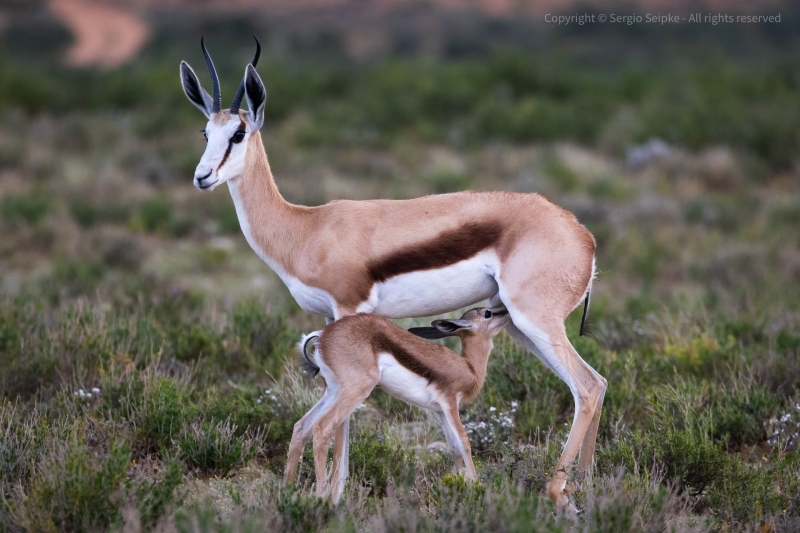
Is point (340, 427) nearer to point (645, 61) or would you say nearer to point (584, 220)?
point (584, 220)

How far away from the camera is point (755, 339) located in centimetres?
952

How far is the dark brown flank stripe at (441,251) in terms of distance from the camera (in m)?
5.61

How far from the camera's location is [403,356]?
574 centimetres

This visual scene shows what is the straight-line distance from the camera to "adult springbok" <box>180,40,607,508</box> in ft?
18.5

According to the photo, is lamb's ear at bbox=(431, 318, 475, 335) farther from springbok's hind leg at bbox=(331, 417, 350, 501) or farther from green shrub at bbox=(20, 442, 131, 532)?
green shrub at bbox=(20, 442, 131, 532)

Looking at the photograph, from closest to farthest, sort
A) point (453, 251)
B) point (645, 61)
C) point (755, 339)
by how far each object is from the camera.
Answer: point (453, 251)
point (755, 339)
point (645, 61)

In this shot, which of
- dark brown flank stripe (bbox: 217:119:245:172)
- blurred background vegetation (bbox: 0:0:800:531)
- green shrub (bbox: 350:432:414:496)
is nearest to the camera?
blurred background vegetation (bbox: 0:0:800:531)

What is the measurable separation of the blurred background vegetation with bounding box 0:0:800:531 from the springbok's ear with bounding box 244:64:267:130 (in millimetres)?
2150

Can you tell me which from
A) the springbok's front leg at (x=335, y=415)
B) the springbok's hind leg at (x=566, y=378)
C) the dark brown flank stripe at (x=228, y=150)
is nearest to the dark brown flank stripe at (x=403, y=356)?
the springbok's front leg at (x=335, y=415)

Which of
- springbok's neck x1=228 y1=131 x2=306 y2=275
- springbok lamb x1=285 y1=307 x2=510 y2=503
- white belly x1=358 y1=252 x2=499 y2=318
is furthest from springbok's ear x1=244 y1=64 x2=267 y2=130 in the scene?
springbok lamb x1=285 y1=307 x2=510 y2=503

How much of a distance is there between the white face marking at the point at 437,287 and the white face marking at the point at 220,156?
1278 millimetres

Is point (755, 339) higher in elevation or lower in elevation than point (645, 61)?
higher

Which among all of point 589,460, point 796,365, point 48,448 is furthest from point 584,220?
point 48,448

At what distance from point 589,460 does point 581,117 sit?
63.7 ft
